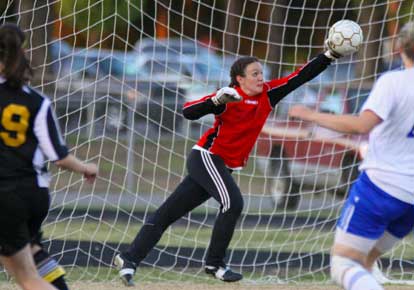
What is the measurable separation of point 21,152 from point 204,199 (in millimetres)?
2487

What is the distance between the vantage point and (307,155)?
1033 centimetres

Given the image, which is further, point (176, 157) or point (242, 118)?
point (176, 157)

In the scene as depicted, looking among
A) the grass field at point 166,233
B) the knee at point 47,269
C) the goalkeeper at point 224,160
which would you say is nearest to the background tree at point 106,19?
the grass field at point 166,233

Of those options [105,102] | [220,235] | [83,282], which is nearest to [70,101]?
[105,102]

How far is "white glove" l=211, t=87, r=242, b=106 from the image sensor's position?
6.74 meters

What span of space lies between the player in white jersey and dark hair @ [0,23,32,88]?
1277mm

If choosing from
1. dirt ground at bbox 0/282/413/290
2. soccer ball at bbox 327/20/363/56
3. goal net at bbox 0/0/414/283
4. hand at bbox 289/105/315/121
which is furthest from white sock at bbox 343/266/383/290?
goal net at bbox 0/0/414/283

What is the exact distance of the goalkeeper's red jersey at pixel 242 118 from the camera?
23.6 feet

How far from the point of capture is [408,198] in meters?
5.27

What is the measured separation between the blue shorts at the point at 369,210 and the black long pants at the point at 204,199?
188cm

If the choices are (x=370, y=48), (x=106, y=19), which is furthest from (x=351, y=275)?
(x=370, y=48)

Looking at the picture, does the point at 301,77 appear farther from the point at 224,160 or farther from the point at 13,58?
the point at 13,58

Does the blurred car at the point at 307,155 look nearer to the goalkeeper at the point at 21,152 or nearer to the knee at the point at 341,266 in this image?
the knee at the point at 341,266

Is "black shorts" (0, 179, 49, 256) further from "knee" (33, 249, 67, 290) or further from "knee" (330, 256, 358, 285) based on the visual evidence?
"knee" (330, 256, 358, 285)
